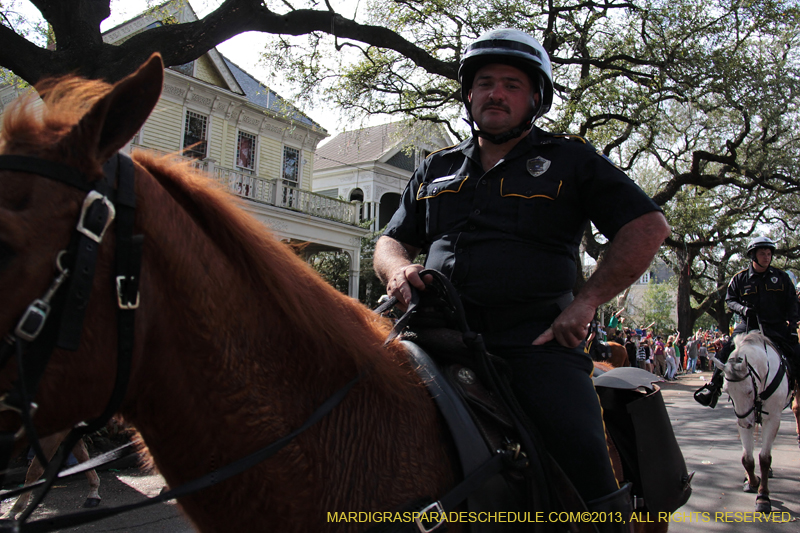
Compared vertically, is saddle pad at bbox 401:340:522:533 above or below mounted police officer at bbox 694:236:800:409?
below

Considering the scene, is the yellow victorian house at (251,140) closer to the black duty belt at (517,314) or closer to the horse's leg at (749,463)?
the horse's leg at (749,463)

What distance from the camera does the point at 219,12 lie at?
29.5 ft

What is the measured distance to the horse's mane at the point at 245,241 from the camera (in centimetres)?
124

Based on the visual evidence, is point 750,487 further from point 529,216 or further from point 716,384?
point 529,216

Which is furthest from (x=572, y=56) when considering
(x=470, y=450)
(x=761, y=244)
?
(x=470, y=450)

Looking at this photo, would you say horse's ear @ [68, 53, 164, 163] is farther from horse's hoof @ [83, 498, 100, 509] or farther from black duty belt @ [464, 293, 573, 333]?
horse's hoof @ [83, 498, 100, 509]

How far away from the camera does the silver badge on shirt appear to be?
2137mm

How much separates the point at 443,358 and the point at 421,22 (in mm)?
14070

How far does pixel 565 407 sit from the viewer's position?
1.86 metres

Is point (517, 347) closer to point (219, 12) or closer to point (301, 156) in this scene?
point (219, 12)

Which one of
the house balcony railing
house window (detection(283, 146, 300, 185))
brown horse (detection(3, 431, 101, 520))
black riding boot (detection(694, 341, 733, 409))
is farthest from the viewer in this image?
house window (detection(283, 146, 300, 185))

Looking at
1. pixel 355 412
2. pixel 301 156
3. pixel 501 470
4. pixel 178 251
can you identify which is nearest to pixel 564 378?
pixel 501 470

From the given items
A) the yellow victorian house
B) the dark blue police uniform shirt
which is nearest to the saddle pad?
the dark blue police uniform shirt

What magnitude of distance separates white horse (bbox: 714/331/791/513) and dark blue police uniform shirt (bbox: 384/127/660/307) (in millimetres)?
5690
